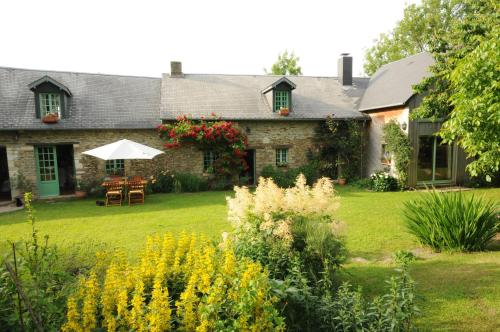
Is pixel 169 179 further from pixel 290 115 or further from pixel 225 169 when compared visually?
pixel 290 115

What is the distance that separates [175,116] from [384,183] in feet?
33.8

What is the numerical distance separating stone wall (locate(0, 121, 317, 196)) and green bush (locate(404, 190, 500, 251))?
10184 mm

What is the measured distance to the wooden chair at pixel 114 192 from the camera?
12.4 meters

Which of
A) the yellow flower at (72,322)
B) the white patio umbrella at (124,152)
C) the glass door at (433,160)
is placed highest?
the white patio umbrella at (124,152)

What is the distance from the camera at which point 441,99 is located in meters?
11.4

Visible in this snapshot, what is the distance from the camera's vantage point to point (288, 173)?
1617 centimetres

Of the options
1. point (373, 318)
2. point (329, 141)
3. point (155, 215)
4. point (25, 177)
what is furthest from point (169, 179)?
point (373, 318)

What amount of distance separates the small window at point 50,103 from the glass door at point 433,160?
1676 cm

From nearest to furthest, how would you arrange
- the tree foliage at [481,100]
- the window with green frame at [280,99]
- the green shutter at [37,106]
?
the tree foliage at [481,100] → the green shutter at [37,106] → the window with green frame at [280,99]

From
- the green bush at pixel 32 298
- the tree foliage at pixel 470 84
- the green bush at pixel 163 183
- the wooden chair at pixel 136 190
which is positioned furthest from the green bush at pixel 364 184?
the green bush at pixel 32 298

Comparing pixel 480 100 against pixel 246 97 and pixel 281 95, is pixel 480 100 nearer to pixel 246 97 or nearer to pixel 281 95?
pixel 281 95

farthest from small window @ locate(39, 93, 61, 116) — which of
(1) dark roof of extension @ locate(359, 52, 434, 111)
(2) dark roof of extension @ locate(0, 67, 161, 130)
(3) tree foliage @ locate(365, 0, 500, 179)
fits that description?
(1) dark roof of extension @ locate(359, 52, 434, 111)

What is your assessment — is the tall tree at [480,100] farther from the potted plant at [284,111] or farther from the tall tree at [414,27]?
the tall tree at [414,27]

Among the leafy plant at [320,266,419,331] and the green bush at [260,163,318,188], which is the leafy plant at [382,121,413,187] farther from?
the leafy plant at [320,266,419,331]
